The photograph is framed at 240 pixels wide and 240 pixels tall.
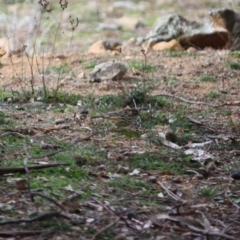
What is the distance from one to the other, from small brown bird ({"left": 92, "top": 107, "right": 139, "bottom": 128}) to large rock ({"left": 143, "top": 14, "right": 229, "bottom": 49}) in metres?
4.05

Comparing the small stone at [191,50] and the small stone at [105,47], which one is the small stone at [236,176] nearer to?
the small stone at [191,50]

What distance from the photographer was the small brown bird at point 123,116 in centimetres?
574

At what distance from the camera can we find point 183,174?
14.7ft

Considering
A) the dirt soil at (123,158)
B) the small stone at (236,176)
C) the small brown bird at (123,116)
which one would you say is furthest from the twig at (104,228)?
the small brown bird at (123,116)

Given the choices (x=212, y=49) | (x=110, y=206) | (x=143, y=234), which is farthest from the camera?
(x=212, y=49)

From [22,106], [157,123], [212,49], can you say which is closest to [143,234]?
[157,123]

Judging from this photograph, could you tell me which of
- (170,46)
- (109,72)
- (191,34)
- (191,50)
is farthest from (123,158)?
(191,34)

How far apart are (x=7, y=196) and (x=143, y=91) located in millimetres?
3031

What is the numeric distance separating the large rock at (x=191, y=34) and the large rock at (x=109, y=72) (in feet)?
7.66

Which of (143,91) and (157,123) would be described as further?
(143,91)

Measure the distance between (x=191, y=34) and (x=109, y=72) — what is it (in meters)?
2.46

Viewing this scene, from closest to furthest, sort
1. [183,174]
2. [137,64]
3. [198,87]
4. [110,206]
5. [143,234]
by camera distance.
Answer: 1. [143,234]
2. [110,206]
3. [183,174]
4. [198,87]
5. [137,64]

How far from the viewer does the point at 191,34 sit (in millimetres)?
9914

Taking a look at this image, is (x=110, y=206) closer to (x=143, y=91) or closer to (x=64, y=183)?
(x=64, y=183)
